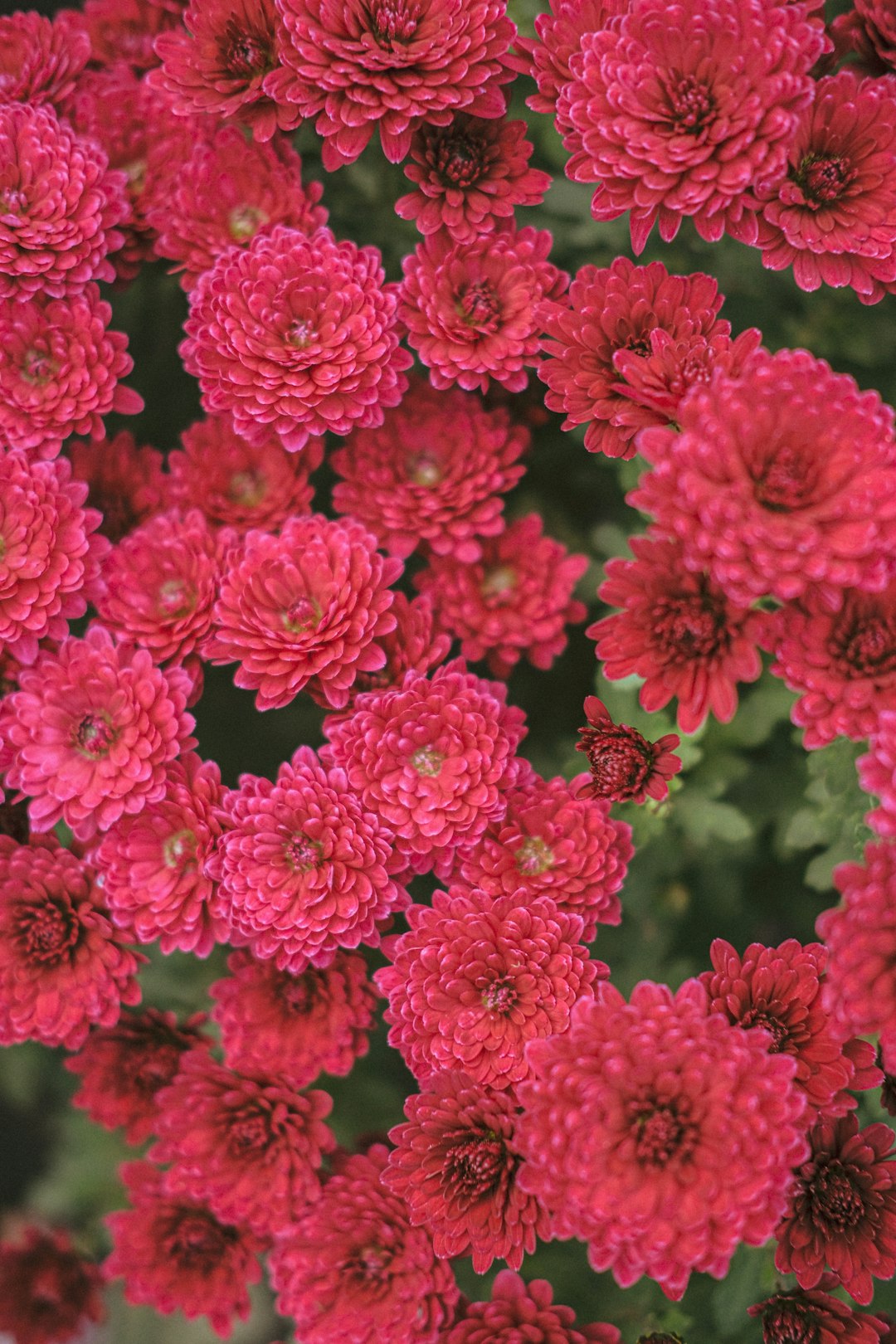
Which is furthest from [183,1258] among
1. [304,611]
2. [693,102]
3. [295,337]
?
[693,102]

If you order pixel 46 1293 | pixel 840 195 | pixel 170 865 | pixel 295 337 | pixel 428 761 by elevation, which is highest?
pixel 840 195

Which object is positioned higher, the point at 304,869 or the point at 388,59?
the point at 388,59

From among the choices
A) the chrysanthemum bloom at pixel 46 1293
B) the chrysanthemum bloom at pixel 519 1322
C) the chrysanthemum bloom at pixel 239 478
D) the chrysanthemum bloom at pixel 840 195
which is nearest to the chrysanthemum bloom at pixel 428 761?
the chrysanthemum bloom at pixel 239 478

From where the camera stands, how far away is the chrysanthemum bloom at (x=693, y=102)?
794 mm

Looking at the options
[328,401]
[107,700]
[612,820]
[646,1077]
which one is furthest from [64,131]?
[646,1077]

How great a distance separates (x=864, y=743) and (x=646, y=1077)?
1.14ft

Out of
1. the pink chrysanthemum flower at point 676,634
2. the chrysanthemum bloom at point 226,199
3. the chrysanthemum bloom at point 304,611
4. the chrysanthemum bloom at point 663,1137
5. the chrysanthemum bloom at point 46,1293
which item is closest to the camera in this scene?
the chrysanthemum bloom at point 663,1137

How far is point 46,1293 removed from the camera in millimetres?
1146

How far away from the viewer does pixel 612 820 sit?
918 millimetres

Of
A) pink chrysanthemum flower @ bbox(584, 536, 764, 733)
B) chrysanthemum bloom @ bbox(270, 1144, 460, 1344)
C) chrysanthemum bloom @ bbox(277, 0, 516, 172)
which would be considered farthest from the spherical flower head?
chrysanthemum bloom @ bbox(277, 0, 516, 172)

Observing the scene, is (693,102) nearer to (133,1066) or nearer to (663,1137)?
(663,1137)

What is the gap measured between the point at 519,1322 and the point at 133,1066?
0.42 metres

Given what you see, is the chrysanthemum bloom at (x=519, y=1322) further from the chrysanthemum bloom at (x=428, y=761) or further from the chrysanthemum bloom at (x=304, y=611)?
the chrysanthemum bloom at (x=304, y=611)

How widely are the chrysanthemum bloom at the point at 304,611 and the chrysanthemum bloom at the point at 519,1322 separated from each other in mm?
502
